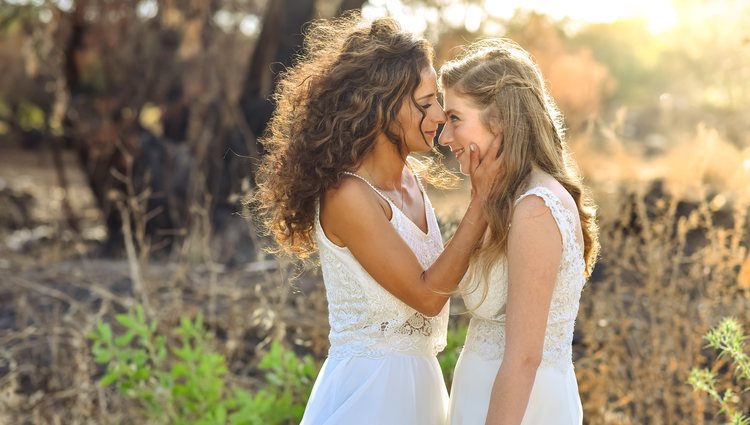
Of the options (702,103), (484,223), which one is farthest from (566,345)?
(702,103)

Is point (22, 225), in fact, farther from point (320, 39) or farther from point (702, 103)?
point (702, 103)

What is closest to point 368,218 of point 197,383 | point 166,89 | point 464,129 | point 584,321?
point 464,129

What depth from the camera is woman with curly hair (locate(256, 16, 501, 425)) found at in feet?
9.19

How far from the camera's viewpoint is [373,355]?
288 cm

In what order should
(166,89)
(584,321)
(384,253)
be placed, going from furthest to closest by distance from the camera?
(166,89) → (584,321) → (384,253)

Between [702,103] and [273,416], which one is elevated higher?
[273,416]

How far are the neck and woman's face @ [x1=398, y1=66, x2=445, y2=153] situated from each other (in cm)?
7

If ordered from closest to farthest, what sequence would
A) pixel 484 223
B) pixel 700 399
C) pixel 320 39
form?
1. pixel 484 223
2. pixel 320 39
3. pixel 700 399

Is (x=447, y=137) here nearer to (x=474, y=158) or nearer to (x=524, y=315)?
(x=474, y=158)

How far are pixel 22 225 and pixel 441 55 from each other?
4.71 meters

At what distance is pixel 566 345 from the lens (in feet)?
8.52

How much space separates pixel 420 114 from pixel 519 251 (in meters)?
0.72

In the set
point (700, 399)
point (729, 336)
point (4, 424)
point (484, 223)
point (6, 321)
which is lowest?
point (6, 321)

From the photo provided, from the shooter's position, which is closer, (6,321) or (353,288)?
(353,288)
